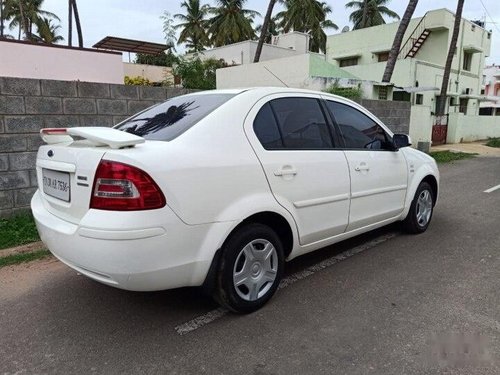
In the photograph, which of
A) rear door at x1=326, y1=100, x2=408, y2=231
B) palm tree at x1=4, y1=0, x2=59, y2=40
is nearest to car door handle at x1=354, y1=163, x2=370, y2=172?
rear door at x1=326, y1=100, x2=408, y2=231

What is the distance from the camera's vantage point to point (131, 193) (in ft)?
8.12

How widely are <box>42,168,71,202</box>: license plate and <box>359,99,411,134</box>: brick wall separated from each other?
31.0ft

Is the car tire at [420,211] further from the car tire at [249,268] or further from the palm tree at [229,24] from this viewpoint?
the palm tree at [229,24]

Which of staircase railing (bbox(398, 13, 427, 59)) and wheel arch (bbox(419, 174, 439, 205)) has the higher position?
staircase railing (bbox(398, 13, 427, 59))

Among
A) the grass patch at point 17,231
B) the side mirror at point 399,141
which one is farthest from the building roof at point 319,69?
the grass patch at point 17,231

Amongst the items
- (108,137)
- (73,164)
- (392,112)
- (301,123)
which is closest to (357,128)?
(301,123)

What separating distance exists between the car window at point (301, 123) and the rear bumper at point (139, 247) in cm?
103

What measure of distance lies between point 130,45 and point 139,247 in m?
18.9

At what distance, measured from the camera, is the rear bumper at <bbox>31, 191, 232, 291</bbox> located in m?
2.45

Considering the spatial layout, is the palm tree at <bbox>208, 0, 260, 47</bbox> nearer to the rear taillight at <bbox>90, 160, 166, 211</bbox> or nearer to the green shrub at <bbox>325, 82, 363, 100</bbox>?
the green shrub at <bbox>325, 82, 363, 100</bbox>

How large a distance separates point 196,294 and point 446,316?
6.39ft

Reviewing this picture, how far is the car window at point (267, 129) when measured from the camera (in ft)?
10.4

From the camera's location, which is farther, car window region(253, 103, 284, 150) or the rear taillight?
car window region(253, 103, 284, 150)

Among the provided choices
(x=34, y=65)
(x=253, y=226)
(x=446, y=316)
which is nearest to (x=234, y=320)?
(x=253, y=226)
